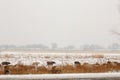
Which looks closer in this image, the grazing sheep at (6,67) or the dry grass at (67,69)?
the grazing sheep at (6,67)

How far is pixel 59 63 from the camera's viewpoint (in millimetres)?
9438

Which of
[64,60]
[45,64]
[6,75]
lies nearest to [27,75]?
[6,75]

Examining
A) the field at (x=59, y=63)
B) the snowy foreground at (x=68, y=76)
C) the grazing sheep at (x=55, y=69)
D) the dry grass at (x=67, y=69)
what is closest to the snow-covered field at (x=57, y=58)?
the field at (x=59, y=63)

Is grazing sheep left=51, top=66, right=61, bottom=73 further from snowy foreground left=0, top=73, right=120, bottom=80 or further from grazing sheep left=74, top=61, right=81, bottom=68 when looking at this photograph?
grazing sheep left=74, top=61, right=81, bottom=68

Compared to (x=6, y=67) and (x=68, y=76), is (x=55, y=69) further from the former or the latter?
(x=6, y=67)

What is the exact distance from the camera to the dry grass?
8.62m

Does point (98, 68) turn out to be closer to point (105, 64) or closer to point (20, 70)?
point (105, 64)

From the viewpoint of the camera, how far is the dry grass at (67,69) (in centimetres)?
862

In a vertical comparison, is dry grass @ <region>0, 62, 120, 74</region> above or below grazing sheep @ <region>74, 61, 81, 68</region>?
below

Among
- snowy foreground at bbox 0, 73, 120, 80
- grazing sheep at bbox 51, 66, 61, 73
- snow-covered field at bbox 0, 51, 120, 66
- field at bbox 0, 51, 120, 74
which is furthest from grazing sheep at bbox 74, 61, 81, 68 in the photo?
snowy foreground at bbox 0, 73, 120, 80

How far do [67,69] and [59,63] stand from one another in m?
0.63

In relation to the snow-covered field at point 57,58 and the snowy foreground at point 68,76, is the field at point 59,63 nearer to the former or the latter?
the snow-covered field at point 57,58

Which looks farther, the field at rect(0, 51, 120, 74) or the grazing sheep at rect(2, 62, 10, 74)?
the field at rect(0, 51, 120, 74)

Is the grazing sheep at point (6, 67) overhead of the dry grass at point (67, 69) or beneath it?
overhead
